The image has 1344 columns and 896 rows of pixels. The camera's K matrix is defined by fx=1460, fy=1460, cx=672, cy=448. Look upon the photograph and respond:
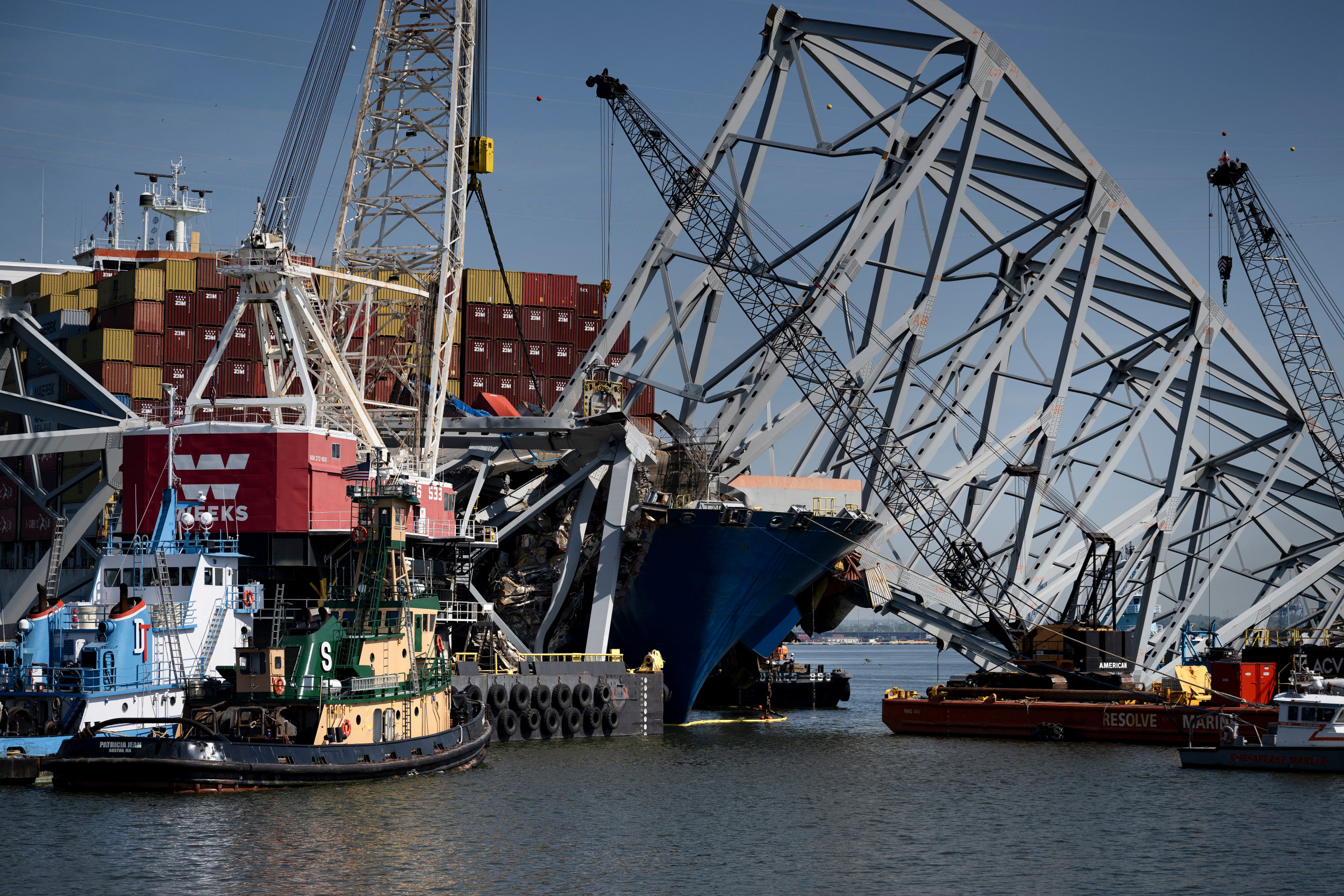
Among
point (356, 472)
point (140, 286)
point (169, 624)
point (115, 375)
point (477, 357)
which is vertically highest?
point (140, 286)

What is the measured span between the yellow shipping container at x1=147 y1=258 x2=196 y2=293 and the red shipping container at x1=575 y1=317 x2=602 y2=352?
22243 millimetres

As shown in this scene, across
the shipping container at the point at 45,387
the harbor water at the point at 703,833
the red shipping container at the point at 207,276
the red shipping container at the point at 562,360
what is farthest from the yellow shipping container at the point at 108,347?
the harbor water at the point at 703,833

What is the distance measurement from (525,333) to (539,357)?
1.68 meters

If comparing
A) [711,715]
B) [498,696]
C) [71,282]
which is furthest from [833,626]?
[71,282]

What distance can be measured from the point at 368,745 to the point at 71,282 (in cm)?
5385

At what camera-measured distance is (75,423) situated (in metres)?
56.5

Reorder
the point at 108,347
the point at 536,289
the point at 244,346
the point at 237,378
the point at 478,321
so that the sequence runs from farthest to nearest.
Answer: the point at 536,289, the point at 478,321, the point at 244,346, the point at 237,378, the point at 108,347

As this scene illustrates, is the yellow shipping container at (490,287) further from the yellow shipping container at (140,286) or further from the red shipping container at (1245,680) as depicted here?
the red shipping container at (1245,680)

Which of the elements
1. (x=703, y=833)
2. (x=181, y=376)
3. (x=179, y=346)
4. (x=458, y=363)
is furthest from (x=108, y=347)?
(x=703, y=833)

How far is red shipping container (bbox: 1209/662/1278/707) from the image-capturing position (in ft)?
176

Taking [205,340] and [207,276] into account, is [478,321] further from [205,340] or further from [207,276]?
[205,340]

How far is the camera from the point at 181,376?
238 feet

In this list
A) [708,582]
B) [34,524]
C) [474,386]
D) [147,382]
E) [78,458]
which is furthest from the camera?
[474,386]

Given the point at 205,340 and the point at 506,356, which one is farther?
the point at 506,356
